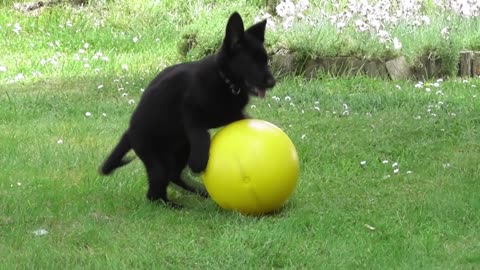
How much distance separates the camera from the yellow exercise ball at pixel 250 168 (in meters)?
5.21

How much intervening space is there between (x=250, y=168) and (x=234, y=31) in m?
0.82

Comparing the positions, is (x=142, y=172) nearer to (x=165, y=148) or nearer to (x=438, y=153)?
(x=165, y=148)

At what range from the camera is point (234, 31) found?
17.0 feet

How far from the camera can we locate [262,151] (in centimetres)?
522

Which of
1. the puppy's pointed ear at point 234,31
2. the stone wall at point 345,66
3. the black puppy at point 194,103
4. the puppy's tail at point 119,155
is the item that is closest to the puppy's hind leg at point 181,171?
the black puppy at point 194,103

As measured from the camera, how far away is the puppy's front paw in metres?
5.30

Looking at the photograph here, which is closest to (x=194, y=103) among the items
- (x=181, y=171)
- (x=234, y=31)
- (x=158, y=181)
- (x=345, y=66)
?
(x=234, y=31)

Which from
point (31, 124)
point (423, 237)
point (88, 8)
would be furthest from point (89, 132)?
point (88, 8)

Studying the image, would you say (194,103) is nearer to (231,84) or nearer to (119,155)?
(231,84)

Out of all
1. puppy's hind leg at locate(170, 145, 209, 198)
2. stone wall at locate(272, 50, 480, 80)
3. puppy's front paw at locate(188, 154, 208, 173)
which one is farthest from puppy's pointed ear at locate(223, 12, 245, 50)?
stone wall at locate(272, 50, 480, 80)

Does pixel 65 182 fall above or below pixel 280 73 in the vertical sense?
above

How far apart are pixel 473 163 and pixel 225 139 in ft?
7.22

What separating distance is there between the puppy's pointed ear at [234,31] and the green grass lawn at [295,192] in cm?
105

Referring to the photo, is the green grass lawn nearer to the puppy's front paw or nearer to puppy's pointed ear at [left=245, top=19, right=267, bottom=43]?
the puppy's front paw
